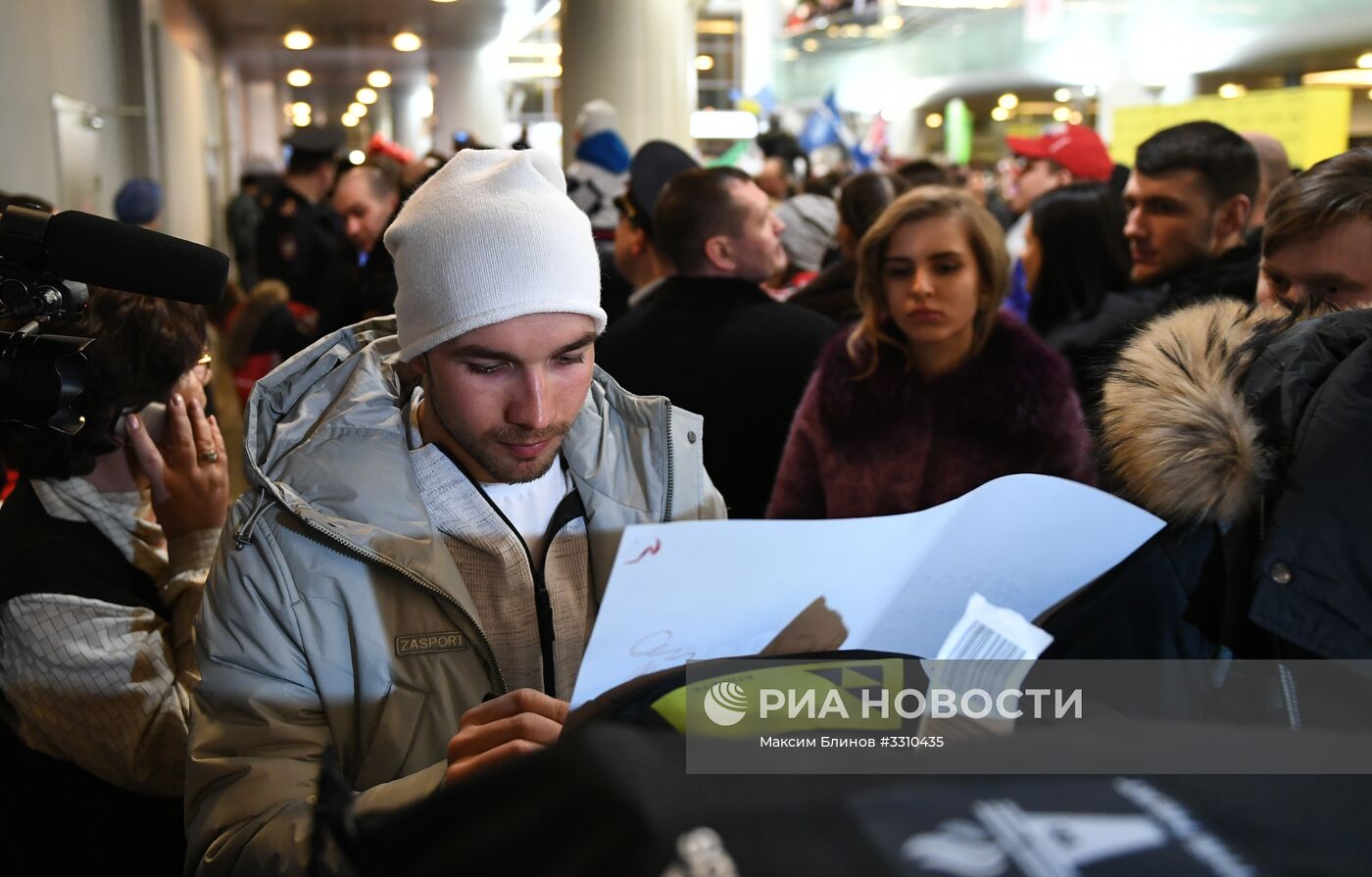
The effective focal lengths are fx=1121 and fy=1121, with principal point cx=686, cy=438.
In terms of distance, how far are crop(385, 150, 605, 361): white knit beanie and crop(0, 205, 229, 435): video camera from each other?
0.27 m

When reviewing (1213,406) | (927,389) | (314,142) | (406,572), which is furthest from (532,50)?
(1213,406)

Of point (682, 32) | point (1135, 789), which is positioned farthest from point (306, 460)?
point (682, 32)

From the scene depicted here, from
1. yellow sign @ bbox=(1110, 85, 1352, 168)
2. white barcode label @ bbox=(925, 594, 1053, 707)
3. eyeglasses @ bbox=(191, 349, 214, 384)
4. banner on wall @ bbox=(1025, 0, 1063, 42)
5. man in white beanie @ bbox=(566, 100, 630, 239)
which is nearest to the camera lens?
white barcode label @ bbox=(925, 594, 1053, 707)

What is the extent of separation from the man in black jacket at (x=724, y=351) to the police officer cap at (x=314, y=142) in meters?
5.07

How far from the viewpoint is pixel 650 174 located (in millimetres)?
4398

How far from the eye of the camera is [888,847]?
0.56 m

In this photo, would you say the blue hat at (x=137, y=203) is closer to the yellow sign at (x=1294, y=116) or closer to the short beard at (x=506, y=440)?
the yellow sign at (x=1294, y=116)

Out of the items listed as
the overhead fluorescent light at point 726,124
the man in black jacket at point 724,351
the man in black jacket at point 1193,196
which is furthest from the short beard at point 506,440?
the overhead fluorescent light at point 726,124

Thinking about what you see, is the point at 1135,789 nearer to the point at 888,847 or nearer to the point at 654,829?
the point at 888,847

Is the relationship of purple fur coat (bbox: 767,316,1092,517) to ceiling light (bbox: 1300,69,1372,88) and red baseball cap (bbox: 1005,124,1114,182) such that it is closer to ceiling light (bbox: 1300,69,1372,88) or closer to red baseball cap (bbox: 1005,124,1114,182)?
red baseball cap (bbox: 1005,124,1114,182)

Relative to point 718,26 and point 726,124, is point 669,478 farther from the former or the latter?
point 718,26

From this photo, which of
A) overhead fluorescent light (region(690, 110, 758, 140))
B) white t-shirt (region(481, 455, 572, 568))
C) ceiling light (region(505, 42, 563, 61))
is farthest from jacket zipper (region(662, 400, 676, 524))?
→ ceiling light (region(505, 42, 563, 61))

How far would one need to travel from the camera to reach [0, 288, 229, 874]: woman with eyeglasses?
166cm

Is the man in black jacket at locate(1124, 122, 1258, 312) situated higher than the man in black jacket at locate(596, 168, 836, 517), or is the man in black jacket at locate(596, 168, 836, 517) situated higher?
the man in black jacket at locate(1124, 122, 1258, 312)
